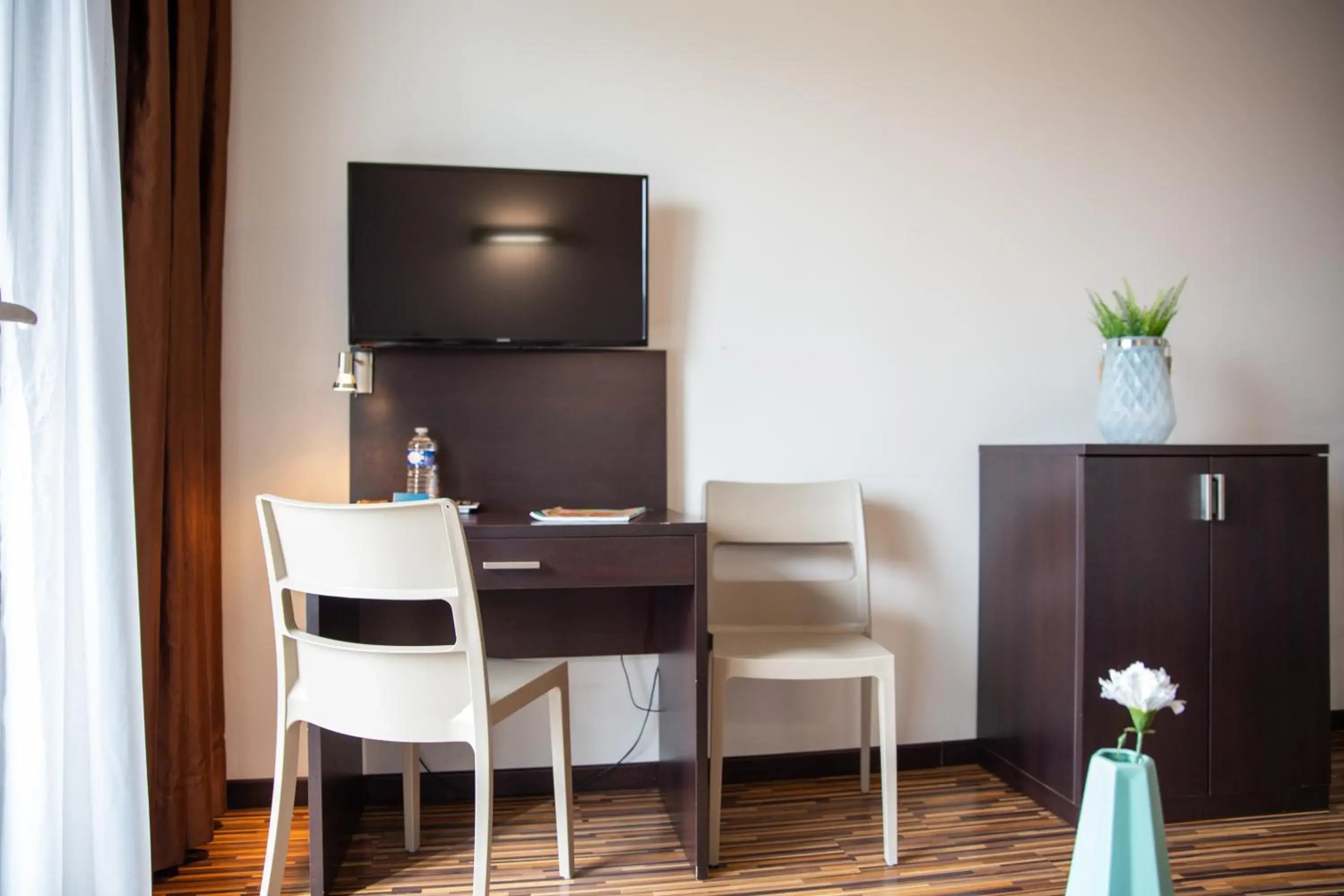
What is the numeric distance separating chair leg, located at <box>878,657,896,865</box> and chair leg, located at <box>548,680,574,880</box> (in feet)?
2.25

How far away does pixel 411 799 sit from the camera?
1980mm

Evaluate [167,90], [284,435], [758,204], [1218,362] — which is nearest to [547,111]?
[758,204]

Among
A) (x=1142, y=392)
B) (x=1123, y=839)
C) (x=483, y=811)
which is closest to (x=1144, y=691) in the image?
(x=1123, y=839)

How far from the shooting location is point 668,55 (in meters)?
2.43

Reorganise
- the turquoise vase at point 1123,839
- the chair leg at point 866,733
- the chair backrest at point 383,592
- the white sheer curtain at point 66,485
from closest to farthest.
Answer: the turquoise vase at point 1123,839
the white sheer curtain at point 66,485
the chair backrest at point 383,592
the chair leg at point 866,733

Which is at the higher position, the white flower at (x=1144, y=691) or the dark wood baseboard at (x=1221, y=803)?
the white flower at (x=1144, y=691)

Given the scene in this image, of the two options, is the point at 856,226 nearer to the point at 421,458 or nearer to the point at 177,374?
the point at 421,458

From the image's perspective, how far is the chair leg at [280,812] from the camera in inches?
65.2

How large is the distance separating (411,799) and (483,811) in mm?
534

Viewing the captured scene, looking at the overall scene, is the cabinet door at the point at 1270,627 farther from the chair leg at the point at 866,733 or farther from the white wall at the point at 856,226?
the chair leg at the point at 866,733

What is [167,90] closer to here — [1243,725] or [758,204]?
[758,204]

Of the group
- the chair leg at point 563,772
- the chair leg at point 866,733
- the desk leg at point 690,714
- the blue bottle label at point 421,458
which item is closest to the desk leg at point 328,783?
the blue bottle label at point 421,458

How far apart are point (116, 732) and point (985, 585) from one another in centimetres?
213

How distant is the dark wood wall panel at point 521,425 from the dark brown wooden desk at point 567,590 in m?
0.17
